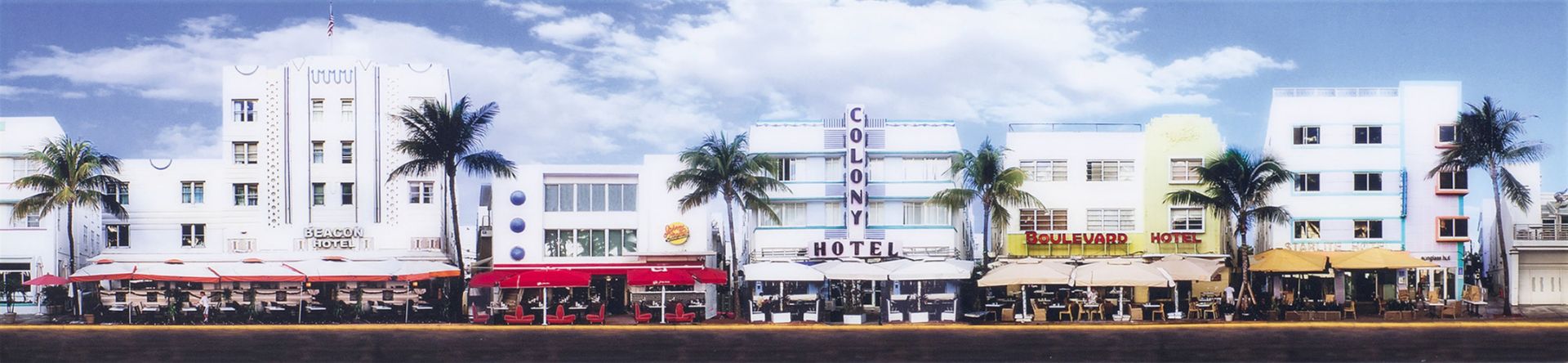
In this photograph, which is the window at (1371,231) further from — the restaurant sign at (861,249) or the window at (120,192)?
the window at (120,192)

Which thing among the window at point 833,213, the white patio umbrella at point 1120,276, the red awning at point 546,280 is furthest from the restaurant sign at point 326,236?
the white patio umbrella at point 1120,276

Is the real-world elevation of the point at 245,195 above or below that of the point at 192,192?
below

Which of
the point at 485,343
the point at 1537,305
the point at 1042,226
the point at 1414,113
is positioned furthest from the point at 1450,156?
the point at 485,343

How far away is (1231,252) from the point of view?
5931cm

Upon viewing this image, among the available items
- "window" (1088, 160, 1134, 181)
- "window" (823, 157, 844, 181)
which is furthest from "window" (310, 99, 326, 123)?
"window" (1088, 160, 1134, 181)

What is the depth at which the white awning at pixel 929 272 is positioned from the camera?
5125 cm

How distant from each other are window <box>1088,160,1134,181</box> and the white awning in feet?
32.4

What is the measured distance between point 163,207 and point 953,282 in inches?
1303

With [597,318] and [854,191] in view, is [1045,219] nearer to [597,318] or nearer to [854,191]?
[854,191]

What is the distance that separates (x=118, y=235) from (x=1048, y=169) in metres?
39.2

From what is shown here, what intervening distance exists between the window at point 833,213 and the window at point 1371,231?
21.5m

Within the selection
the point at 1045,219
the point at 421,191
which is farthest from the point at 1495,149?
the point at 421,191

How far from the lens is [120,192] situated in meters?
59.0

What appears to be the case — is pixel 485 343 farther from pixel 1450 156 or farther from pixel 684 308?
pixel 1450 156
